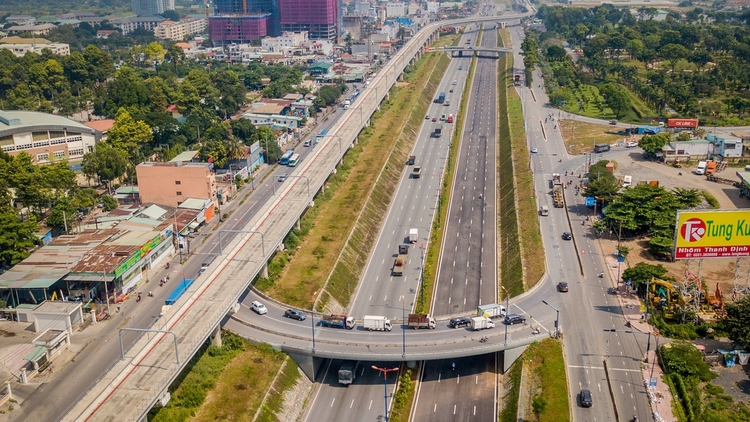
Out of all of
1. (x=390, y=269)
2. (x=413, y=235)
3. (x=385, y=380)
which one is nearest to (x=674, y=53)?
(x=413, y=235)

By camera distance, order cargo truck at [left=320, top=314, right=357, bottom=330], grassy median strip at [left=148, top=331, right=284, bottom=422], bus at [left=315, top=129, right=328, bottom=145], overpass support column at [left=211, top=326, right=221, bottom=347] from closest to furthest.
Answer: grassy median strip at [left=148, top=331, right=284, bottom=422] < overpass support column at [left=211, top=326, right=221, bottom=347] < cargo truck at [left=320, top=314, right=357, bottom=330] < bus at [left=315, top=129, right=328, bottom=145]

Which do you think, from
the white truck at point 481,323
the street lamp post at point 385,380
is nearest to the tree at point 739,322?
the white truck at point 481,323

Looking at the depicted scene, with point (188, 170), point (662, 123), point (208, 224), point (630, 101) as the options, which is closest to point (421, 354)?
point (208, 224)

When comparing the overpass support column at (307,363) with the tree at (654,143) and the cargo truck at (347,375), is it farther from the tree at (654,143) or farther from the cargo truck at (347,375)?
the tree at (654,143)

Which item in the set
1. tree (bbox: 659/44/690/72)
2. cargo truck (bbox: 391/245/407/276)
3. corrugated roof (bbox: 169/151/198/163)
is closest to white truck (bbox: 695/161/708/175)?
cargo truck (bbox: 391/245/407/276)

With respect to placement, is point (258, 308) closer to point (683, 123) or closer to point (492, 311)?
point (492, 311)

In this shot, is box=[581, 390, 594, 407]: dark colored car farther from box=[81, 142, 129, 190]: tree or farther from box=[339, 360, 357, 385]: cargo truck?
box=[81, 142, 129, 190]: tree
